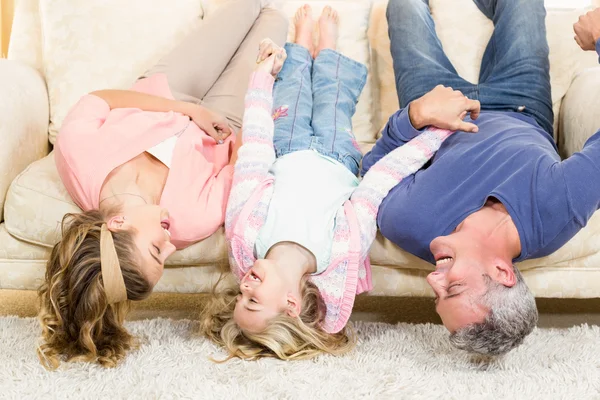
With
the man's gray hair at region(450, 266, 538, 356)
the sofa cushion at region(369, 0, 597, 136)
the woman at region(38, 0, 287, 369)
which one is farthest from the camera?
the sofa cushion at region(369, 0, 597, 136)

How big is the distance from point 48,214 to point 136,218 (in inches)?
11.8

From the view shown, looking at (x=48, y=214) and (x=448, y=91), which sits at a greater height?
(x=448, y=91)

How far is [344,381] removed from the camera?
4.85 ft

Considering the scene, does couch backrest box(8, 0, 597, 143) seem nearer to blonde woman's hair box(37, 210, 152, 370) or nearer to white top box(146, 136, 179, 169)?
white top box(146, 136, 179, 169)

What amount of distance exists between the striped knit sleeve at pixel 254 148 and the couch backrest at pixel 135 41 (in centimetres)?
48

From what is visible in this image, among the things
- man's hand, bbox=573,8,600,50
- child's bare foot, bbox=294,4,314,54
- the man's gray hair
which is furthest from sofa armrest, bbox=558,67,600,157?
child's bare foot, bbox=294,4,314,54

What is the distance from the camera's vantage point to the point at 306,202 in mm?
1614

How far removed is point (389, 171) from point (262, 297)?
1.57 feet

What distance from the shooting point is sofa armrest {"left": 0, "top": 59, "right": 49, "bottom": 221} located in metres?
1.78

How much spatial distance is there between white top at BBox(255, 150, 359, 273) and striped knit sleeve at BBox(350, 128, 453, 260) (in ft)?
0.18

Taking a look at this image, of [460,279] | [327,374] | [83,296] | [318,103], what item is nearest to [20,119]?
[83,296]

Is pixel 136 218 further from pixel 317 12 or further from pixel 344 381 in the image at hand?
pixel 317 12

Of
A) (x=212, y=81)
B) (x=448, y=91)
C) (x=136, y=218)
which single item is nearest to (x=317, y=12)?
(x=212, y=81)

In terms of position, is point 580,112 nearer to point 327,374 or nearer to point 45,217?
point 327,374
